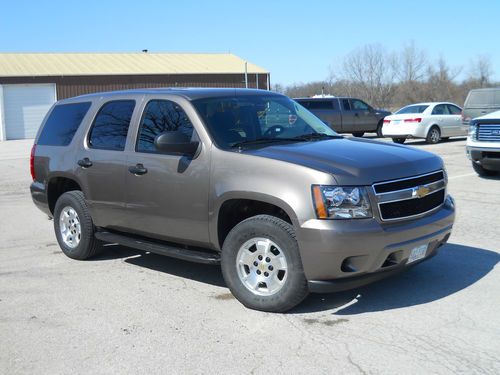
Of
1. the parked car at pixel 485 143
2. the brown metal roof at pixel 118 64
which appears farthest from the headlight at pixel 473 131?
the brown metal roof at pixel 118 64

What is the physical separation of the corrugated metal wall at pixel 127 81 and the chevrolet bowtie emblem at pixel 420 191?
42.0 metres

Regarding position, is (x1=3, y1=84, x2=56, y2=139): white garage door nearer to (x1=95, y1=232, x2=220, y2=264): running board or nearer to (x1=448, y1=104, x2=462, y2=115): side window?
(x1=448, y1=104, x2=462, y2=115): side window

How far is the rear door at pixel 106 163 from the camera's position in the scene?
233 inches

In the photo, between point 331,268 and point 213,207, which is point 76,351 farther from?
A: point 331,268

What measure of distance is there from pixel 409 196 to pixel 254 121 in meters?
1.70

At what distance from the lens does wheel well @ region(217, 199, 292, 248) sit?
16.0ft

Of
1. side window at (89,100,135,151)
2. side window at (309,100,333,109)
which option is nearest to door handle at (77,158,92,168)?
side window at (89,100,135,151)

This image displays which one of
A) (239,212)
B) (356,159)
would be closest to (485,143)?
(356,159)

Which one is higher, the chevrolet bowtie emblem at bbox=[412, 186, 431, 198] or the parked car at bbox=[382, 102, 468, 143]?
the parked car at bbox=[382, 102, 468, 143]

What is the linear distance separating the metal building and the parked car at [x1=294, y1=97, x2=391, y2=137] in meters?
22.6

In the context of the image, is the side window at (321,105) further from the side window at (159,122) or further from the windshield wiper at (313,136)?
the side window at (159,122)

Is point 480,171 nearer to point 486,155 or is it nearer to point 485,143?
point 486,155

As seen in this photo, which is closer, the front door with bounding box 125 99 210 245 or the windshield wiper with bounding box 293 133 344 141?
the front door with bounding box 125 99 210 245

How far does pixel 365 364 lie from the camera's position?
378 centimetres
